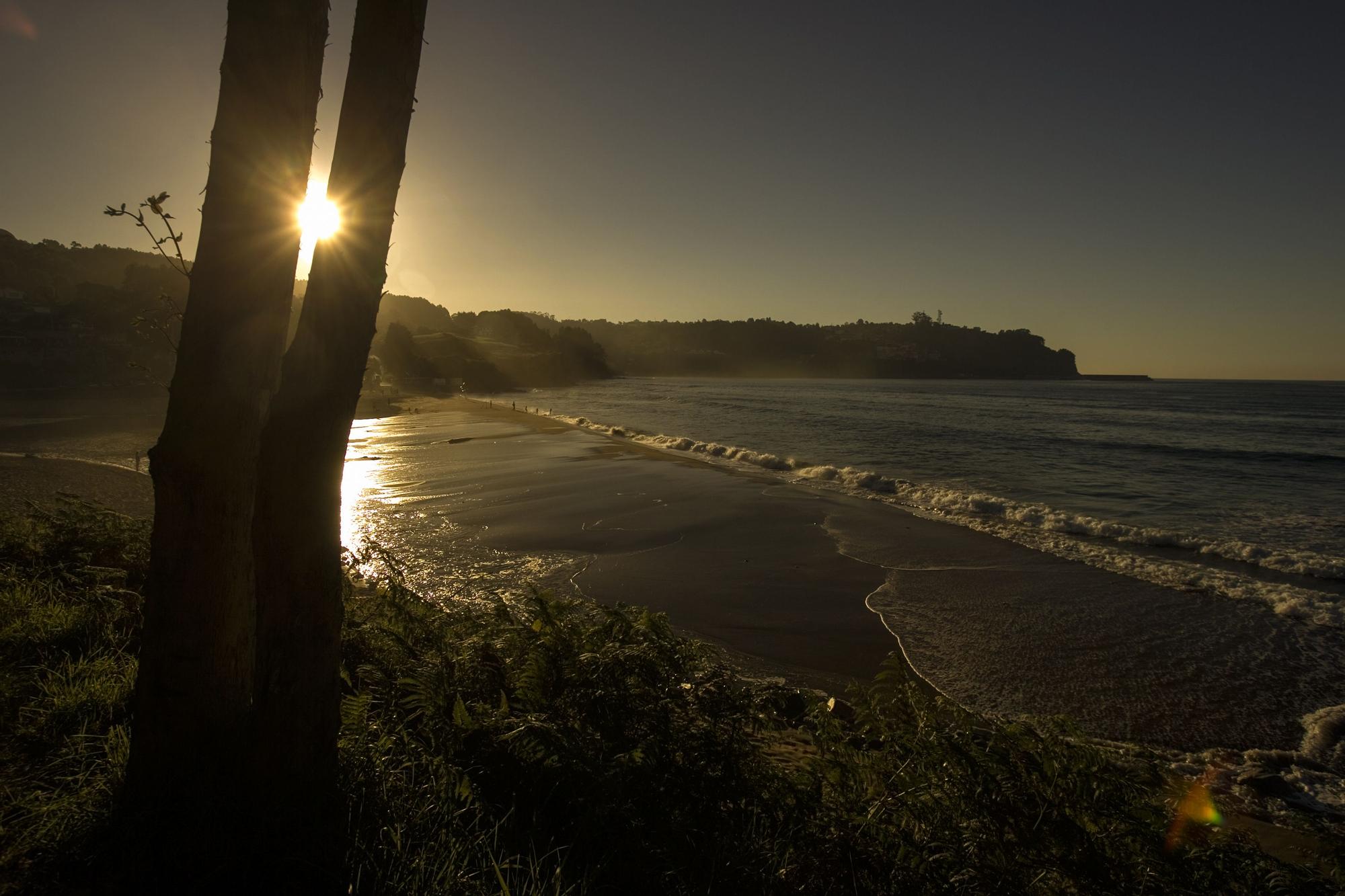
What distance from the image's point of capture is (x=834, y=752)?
3568 millimetres

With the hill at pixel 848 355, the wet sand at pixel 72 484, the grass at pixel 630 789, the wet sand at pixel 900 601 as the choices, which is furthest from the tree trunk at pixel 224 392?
the hill at pixel 848 355

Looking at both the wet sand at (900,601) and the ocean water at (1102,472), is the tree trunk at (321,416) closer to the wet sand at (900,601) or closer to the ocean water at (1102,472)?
the wet sand at (900,601)

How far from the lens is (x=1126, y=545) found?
12.1m

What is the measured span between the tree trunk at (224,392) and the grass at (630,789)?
0.42 m

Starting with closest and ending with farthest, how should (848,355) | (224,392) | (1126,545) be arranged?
(224,392) < (1126,545) < (848,355)

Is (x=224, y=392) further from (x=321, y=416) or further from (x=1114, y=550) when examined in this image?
(x=1114, y=550)

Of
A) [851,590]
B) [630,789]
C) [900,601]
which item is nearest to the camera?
[630,789]

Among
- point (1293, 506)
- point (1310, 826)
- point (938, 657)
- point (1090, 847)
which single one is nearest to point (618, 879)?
point (1090, 847)

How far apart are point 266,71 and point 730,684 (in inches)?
147

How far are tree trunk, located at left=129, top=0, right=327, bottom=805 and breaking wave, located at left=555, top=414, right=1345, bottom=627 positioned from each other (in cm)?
1170

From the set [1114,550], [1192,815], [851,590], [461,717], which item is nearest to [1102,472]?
[1114,550]

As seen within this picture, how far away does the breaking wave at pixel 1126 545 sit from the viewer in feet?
29.9

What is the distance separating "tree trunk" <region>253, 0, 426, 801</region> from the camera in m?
2.59

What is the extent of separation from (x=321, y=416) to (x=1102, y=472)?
2475 cm
